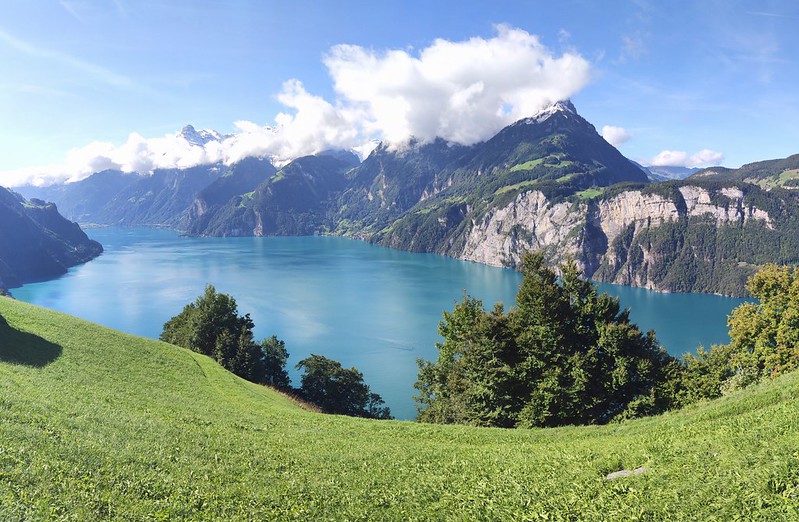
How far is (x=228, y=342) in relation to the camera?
53.6 meters

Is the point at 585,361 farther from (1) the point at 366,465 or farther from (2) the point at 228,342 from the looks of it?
(2) the point at 228,342

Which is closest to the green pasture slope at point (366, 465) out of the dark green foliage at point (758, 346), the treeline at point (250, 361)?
the dark green foliage at point (758, 346)

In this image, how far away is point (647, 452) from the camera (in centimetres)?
1322

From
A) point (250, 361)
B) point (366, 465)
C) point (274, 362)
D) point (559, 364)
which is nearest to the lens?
point (366, 465)

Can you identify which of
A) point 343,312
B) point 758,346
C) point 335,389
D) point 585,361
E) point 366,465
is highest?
point 758,346

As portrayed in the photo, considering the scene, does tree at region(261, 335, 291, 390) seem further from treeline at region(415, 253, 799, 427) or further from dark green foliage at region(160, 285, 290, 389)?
treeline at region(415, 253, 799, 427)

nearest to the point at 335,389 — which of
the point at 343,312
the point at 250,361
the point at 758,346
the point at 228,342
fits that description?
the point at 250,361

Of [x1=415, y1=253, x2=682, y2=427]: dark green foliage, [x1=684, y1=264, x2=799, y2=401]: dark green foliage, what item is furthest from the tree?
[x1=684, y1=264, x2=799, y2=401]: dark green foliage

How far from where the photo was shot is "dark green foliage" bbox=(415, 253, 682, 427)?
29141mm

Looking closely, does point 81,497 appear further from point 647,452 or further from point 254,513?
point 647,452

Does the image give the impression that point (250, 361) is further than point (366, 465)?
Yes

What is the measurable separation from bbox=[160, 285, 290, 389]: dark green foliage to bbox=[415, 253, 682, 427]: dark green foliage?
29.9 metres

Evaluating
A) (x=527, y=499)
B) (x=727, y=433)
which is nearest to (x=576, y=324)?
(x=727, y=433)

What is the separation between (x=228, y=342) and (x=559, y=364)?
1575 inches
